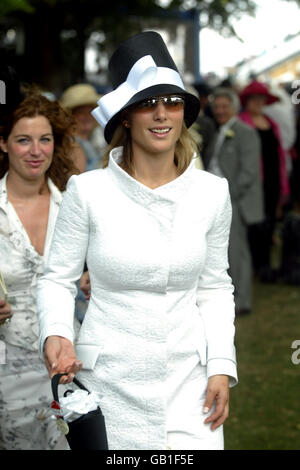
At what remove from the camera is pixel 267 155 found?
10555 millimetres

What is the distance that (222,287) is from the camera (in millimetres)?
3395

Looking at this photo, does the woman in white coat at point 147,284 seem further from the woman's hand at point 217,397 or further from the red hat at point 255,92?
the red hat at point 255,92

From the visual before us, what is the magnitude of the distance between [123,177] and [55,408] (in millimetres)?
902

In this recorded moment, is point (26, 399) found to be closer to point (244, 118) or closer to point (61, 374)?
point (61, 374)

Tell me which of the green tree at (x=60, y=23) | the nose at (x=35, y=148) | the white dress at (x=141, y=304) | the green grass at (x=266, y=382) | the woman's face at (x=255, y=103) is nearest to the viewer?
the white dress at (x=141, y=304)

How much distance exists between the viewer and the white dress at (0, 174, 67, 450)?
166 inches

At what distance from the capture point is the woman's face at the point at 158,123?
322cm

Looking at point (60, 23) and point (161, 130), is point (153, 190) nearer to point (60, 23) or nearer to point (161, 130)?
point (161, 130)

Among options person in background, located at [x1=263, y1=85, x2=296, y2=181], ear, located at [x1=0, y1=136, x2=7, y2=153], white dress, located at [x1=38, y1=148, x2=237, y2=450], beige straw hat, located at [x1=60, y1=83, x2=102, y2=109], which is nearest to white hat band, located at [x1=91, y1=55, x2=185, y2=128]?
white dress, located at [x1=38, y1=148, x2=237, y2=450]

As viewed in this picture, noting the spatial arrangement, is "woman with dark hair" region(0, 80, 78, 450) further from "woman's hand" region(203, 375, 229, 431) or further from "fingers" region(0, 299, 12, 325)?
"woman's hand" region(203, 375, 229, 431)

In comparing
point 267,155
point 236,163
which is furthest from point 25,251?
point 267,155

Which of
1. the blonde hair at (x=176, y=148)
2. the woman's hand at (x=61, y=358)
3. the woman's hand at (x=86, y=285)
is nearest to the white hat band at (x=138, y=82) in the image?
the blonde hair at (x=176, y=148)

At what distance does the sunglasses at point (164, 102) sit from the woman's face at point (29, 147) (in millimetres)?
1231
